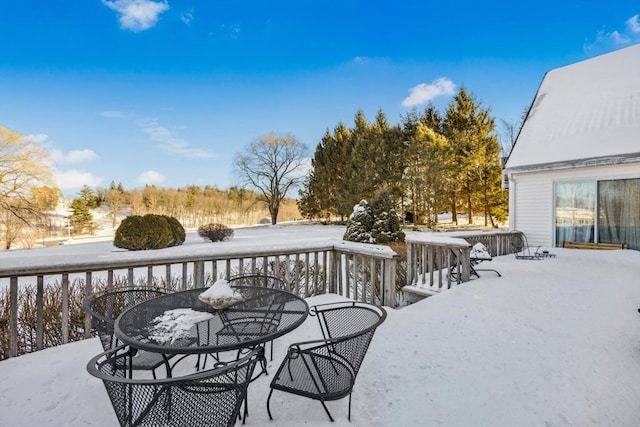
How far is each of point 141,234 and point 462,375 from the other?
11.7m

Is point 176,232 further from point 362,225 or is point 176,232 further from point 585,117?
point 585,117

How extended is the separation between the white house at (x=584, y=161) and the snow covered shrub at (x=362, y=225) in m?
4.56

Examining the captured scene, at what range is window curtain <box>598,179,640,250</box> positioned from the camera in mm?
7547

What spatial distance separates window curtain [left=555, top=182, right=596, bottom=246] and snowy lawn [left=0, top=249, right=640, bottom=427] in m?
5.05

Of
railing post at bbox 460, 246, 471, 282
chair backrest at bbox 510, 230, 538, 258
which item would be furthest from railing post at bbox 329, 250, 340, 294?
chair backrest at bbox 510, 230, 538, 258

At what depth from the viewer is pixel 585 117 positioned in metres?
9.19

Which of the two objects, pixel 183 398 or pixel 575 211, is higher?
pixel 575 211

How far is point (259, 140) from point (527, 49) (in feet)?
69.3

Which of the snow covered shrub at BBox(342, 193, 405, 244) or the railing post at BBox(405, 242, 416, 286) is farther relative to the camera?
the snow covered shrub at BBox(342, 193, 405, 244)

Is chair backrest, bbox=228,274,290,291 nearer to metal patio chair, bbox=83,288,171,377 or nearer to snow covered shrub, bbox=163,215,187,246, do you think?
metal patio chair, bbox=83,288,171,377

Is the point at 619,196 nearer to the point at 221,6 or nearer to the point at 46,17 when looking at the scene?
the point at 221,6

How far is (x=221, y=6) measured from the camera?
8.86 m

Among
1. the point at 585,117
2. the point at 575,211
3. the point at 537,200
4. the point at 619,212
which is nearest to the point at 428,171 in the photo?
the point at 585,117

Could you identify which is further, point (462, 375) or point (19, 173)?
point (19, 173)
